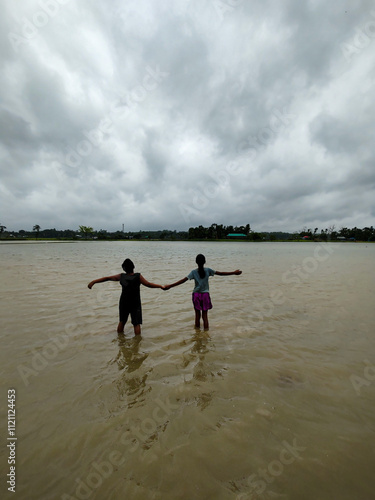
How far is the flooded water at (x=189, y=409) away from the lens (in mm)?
2658

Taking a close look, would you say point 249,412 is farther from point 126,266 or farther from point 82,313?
point 82,313

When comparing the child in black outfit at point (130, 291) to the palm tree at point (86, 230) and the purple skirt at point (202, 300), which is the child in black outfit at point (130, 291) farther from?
the palm tree at point (86, 230)

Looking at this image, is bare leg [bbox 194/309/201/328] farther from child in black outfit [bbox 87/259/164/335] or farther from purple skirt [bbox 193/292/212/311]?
child in black outfit [bbox 87/259/164/335]

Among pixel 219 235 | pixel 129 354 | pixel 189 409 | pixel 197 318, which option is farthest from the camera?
pixel 219 235

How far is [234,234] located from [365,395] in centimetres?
17841

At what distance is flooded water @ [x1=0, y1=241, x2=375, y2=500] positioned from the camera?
8.72 feet

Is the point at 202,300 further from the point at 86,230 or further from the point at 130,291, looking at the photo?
the point at 86,230

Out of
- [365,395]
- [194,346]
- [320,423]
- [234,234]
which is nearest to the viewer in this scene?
[320,423]

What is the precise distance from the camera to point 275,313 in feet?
29.8

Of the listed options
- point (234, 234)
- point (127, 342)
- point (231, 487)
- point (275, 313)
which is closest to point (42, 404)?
point (127, 342)

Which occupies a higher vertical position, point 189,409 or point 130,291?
point 130,291

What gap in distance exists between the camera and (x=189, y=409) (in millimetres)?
3768

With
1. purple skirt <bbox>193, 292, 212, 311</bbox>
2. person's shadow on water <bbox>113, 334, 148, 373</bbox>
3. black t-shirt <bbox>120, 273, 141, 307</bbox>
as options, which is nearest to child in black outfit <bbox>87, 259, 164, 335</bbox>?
black t-shirt <bbox>120, 273, 141, 307</bbox>

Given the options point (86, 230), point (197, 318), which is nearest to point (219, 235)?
point (86, 230)
